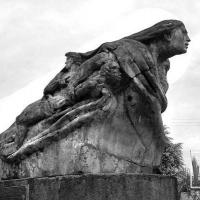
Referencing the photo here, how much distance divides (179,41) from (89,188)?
2.68m

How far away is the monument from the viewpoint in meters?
5.93

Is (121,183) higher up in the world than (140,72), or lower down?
lower down

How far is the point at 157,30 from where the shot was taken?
6.61 metres

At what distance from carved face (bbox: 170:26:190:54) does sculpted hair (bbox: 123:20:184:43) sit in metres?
0.08

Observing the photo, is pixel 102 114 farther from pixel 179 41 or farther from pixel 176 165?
pixel 176 165

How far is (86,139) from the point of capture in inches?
232

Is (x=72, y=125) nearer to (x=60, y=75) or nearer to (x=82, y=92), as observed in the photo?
(x=82, y=92)

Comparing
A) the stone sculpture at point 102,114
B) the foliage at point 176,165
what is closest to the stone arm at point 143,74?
the stone sculpture at point 102,114

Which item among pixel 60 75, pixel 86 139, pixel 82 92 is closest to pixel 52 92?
pixel 60 75

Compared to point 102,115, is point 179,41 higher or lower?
higher

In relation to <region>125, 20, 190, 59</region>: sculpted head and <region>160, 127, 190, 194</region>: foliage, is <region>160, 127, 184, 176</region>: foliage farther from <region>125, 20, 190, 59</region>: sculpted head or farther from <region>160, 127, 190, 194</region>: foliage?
<region>125, 20, 190, 59</region>: sculpted head

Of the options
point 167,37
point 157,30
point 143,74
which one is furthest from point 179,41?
point 143,74

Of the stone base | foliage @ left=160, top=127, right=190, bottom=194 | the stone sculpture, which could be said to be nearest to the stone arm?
the stone sculpture

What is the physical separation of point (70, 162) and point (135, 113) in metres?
1.20
